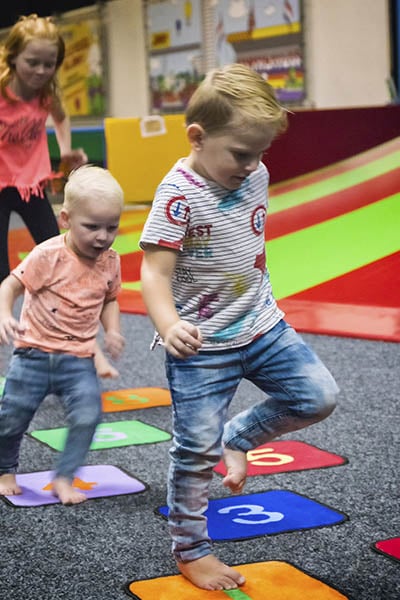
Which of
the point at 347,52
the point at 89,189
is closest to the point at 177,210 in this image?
the point at 89,189

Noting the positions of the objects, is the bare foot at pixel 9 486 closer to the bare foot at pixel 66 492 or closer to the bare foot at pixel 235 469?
the bare foot at pixel 66 492

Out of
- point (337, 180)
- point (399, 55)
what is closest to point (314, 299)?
point (337, 180)

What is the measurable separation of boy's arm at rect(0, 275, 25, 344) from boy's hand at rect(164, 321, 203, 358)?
595 millimetres

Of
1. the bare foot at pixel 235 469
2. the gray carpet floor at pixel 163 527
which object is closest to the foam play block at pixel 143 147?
the gray carpet floor at pixel 163 527

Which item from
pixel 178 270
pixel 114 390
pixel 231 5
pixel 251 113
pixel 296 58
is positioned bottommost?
pixel 114 390

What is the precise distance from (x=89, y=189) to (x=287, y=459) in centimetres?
84

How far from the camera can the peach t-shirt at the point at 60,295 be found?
6.91 ft

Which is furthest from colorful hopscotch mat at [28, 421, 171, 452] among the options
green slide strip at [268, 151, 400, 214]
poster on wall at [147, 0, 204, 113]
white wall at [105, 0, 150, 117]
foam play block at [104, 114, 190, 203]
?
white wall at [105, 0, 150, 117]

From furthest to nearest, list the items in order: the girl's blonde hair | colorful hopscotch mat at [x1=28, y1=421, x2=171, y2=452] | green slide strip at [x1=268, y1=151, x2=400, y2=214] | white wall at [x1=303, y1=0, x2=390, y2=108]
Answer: white wall at [x1=303, y1=0, x2=390, y2=108] < green slide strip at [x1=268, y1=151, x2=400, y2=214] < the girl's blonde hair < colorful hopscotch mat at [x1=28, y1=421, x2=171, y2=452]

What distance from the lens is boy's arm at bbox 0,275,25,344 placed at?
2.00 meters

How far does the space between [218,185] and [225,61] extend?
9943 mm

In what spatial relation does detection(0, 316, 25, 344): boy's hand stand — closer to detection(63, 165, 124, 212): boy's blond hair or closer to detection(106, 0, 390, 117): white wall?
detection(63, 165, 124, 212): boy's blond hair

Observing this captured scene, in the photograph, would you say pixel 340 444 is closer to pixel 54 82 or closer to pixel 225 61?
pixel 54 82

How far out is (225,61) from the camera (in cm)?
1125
